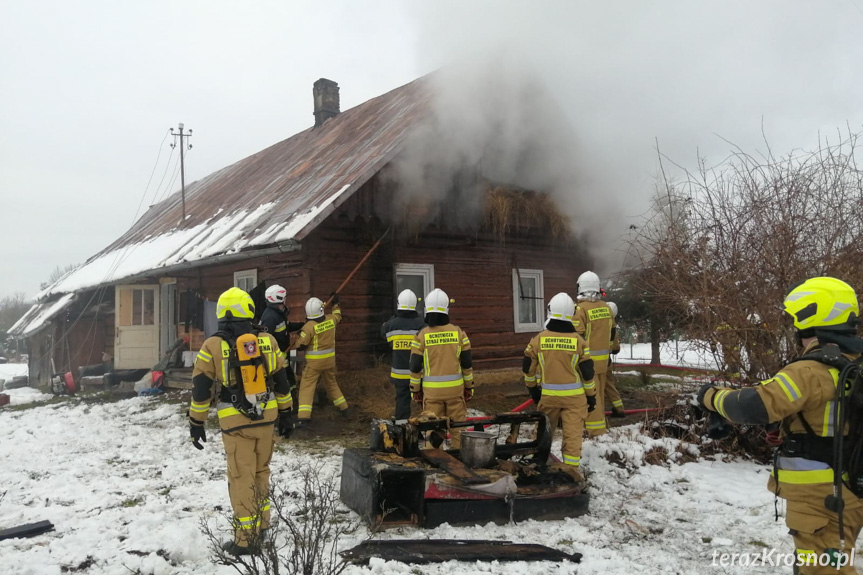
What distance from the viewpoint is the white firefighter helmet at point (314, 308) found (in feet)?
25.5

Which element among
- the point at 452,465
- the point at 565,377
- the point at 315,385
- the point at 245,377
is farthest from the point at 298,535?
the point at 315,385

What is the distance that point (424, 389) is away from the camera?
5.86m

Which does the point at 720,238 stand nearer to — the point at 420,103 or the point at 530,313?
the point at 530,313

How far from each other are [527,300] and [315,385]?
516cm

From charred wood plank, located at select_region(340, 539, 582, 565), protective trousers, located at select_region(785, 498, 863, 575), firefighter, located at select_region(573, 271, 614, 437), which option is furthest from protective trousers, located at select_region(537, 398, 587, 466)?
protective trousers, located at select_region(785, 498, 863, 575)

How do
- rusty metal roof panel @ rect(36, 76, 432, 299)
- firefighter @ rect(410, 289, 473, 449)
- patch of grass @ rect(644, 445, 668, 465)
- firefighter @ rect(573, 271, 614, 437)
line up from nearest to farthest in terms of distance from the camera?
patch of grass @ rect(644, 445, 668, 465)
firefighter @ rect(410, 289, 473, 449)
firefighter @ rect(573, 271, 614, 437)
rusty metal roof panel @ rect(36, 76, 432, 299)

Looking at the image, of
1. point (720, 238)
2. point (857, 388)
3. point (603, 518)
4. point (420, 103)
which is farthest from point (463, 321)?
point (857, 388)

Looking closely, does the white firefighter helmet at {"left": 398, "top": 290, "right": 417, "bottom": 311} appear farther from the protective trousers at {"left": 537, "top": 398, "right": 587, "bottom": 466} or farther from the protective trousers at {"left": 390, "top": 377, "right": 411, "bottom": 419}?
the protective trousers at {"left": 537, "top": 398, "right": 587, "bottom": 466}

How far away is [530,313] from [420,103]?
4649 mm

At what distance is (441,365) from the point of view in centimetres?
575

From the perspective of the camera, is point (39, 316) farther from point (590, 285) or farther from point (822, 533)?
point (822, 533)

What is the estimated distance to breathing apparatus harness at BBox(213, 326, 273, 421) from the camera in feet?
12.8

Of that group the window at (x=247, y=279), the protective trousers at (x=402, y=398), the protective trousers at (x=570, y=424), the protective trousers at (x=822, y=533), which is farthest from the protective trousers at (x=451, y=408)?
the window at (x=247, y=279)

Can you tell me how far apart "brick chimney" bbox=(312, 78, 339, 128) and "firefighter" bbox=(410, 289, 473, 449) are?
11.3 meters
